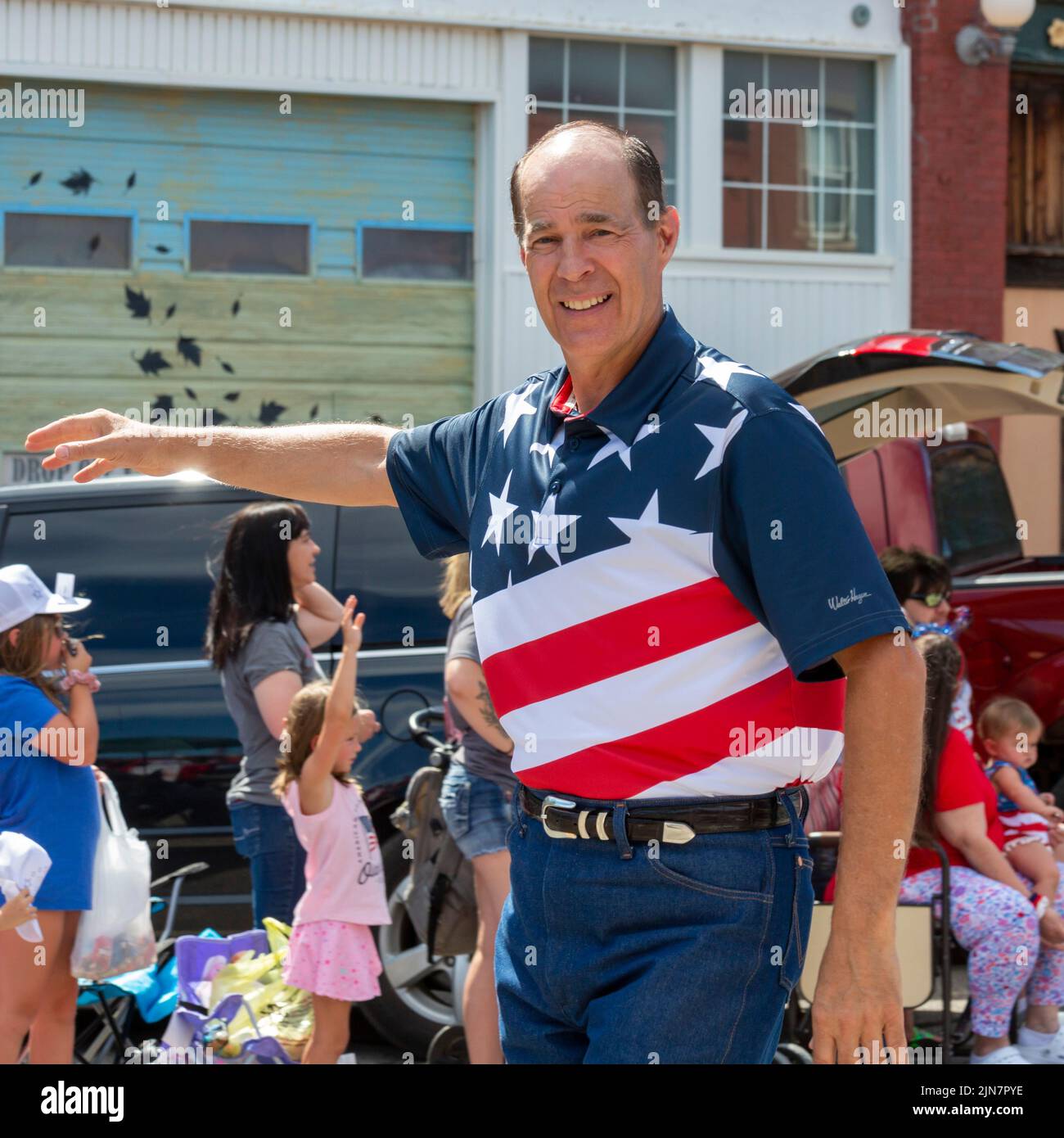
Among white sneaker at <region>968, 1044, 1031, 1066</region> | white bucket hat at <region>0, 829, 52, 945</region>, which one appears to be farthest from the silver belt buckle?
white sneaker at <region>968, 1044, 1031, 1066</region>

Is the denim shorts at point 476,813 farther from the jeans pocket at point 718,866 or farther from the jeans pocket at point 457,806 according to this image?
the jeans pocket at point 718,866

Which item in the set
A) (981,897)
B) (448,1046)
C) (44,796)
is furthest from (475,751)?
(981,897)

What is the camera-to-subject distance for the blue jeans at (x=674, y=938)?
8.03 ft

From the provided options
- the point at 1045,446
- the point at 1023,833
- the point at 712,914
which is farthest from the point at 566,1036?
the point at 1045,446

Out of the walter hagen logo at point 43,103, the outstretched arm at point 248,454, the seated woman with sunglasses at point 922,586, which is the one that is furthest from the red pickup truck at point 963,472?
the walter hagen logo at point 43,103

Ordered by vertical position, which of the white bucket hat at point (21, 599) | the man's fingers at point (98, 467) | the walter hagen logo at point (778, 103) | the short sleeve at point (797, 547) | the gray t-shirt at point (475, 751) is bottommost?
the gray t-shirt at point (475, 751)

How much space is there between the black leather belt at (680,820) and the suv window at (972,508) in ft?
18.0

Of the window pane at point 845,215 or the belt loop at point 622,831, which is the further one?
the window pane at point 845,215

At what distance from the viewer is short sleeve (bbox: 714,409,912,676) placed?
7.68 feet

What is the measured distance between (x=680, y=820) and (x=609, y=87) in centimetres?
1088

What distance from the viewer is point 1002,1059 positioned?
210 inches

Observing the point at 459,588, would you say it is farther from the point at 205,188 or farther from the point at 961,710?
the point at 205,188

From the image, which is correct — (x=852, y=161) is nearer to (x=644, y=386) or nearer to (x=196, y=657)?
(x=196, y=657)

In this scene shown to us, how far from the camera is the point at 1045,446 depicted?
528 inches
